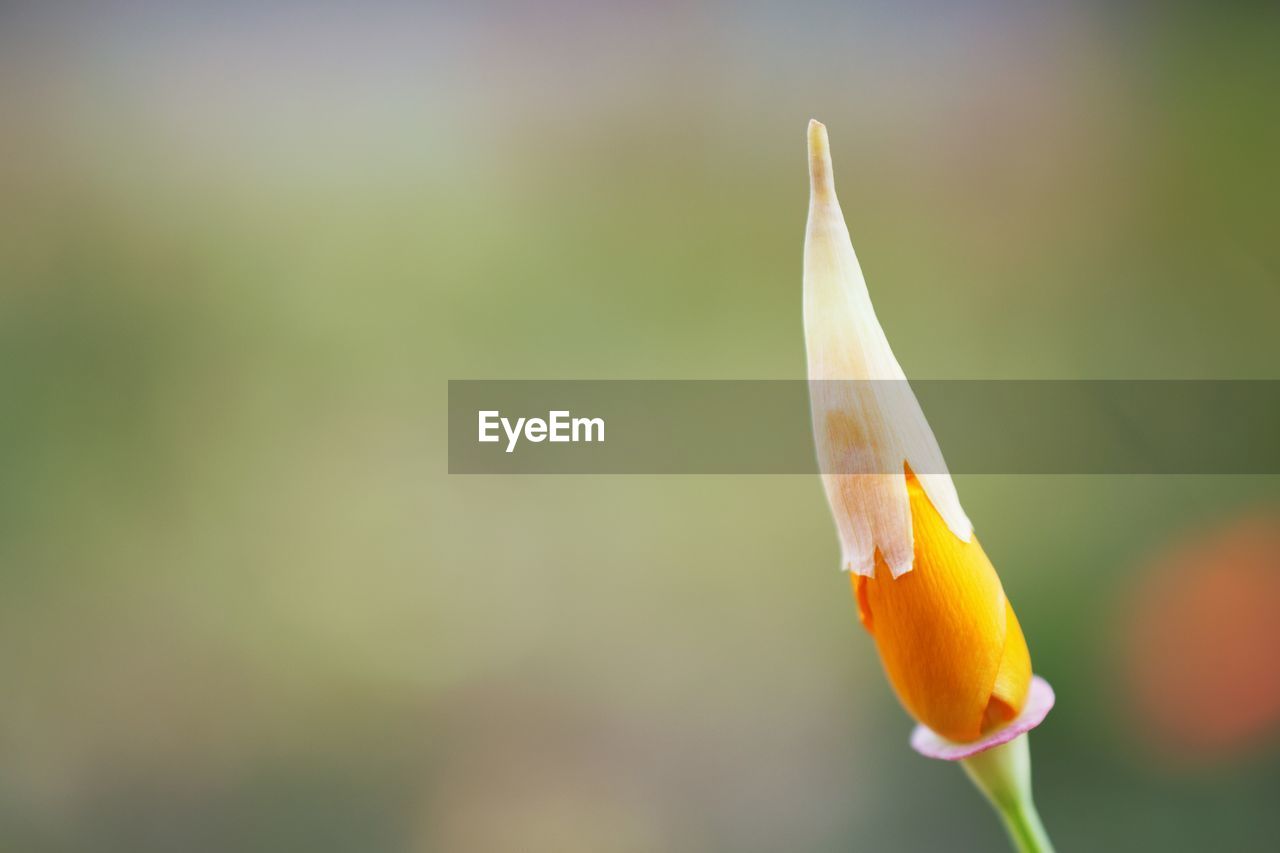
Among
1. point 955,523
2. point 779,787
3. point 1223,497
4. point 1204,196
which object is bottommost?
point 779,787

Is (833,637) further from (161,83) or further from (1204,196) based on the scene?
(161,83)

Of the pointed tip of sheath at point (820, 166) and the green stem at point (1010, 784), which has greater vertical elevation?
the pointed tip of sheath at point (820, 166)

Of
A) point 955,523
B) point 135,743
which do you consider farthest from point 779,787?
point 955,523

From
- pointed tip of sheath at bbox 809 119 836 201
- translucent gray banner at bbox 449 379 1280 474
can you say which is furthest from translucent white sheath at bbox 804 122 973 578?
translucent gray banner at bbox 449 379 1280 474

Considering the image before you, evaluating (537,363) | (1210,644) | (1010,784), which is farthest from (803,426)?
(1010,784)

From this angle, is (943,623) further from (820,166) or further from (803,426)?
(803,426)

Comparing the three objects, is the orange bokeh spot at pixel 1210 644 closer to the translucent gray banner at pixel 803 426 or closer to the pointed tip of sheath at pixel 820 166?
the translucent gray banner at pixel 803 426

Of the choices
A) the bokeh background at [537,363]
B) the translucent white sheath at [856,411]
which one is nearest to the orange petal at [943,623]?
the translucent white sheath at [856,411]
